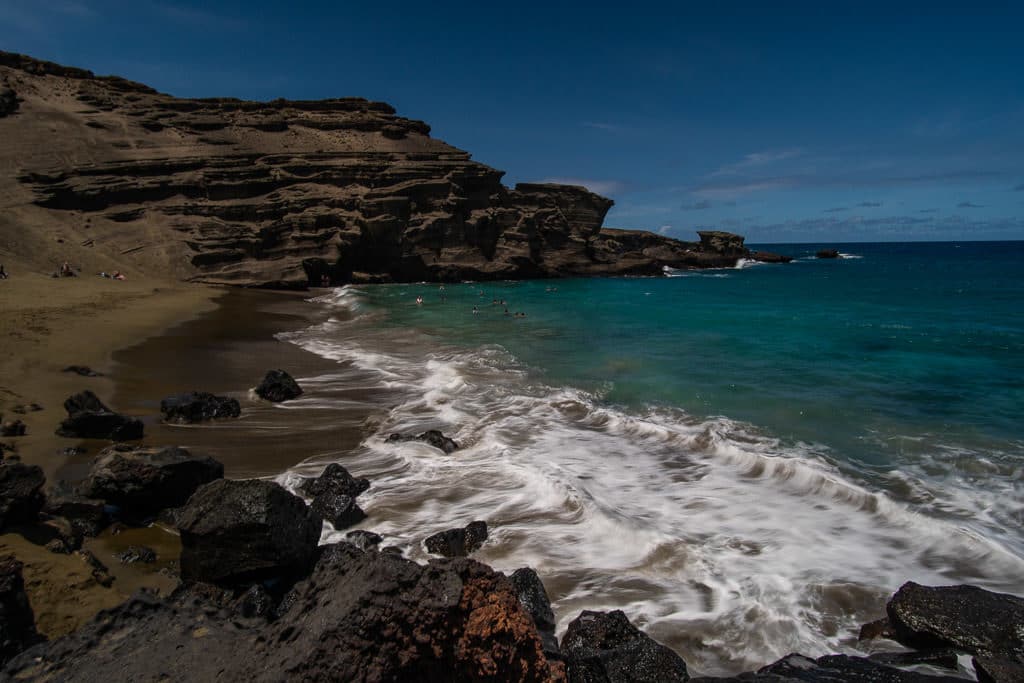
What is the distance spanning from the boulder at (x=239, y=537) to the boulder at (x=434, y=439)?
494 centimetres

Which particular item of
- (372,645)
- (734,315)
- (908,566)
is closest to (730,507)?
(908,566)

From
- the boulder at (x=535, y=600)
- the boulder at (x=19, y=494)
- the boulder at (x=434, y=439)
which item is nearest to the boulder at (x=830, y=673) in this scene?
the boulder at (x=535, y=600)

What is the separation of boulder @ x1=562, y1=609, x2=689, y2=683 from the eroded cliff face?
144 ft

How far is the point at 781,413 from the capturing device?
12914 millimetres

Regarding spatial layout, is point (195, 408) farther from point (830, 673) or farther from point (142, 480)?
point (830, 673)

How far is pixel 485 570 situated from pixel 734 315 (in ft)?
102

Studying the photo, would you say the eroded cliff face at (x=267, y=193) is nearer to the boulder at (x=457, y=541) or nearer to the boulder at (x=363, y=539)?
the boulder at (x=363, y=539)

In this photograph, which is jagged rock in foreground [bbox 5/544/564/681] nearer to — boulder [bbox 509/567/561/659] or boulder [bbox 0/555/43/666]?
boulder [bbox 0/555/43/666]

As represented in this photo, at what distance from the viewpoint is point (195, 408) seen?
11.4 metres

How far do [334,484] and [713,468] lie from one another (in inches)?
249

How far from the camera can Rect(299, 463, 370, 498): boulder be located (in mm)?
8172

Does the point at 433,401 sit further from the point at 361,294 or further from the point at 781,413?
the point at 361,294

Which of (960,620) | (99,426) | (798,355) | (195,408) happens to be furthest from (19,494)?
(798,355)

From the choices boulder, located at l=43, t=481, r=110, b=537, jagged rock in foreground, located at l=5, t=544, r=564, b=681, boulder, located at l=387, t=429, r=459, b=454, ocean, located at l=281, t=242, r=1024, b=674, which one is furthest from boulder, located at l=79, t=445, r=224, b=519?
jagged rock in foreground, located at l=5, t=544, r=564, b=681
